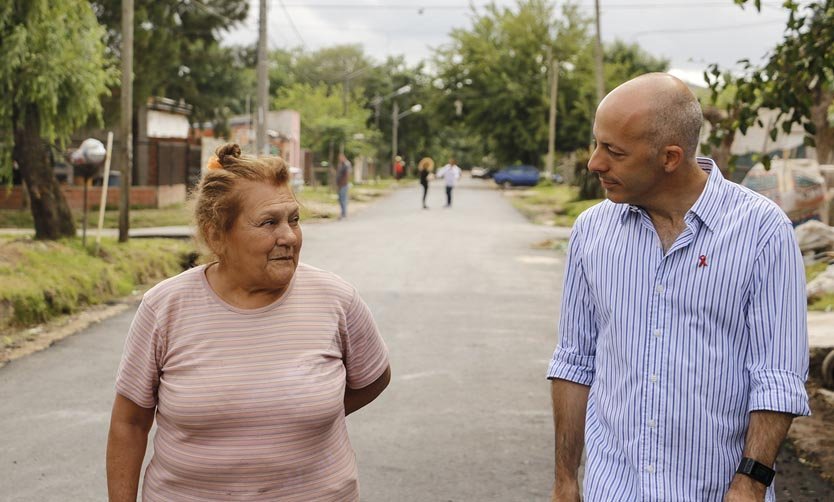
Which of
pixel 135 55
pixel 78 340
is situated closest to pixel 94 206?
pixel 135 55

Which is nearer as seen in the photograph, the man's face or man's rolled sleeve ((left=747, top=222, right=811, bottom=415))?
man's rolled sleeve ((left=747, top=222, right=811, bottom=415))

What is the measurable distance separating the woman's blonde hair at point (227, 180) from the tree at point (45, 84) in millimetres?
11811

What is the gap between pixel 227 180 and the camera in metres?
2.94

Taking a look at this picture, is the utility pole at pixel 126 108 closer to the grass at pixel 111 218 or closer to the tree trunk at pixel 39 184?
the tree trunk at pixel 39 184

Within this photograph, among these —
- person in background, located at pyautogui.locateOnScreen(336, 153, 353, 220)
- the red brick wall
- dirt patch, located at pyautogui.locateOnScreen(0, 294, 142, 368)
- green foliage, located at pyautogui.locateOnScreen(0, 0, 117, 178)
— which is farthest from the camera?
person in background, located at pyautogui.locateOnScreen(336, 153, 353, 220)

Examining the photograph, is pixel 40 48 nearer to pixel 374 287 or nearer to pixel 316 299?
pixel 374 287

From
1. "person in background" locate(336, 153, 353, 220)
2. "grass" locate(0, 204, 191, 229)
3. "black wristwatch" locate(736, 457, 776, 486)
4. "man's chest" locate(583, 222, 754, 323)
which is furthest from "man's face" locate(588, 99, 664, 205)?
"person in background" locate(336, 153, 353, 220)

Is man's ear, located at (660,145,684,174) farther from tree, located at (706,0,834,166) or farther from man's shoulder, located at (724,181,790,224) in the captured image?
tree, located at (706,0,834,166)

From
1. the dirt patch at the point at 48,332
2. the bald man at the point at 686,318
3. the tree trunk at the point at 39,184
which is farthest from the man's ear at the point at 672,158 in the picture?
the tree trunk at the point at 39,184

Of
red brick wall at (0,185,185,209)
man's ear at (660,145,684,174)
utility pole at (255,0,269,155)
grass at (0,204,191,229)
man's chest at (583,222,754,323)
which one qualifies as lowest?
grass at (0,204,191,229)

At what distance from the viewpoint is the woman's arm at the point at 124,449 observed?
2.94 metres

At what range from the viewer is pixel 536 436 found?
24.0 feet

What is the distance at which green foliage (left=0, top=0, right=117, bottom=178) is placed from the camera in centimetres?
1402

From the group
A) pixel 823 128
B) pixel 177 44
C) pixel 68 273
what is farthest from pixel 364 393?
pixel 177 44
